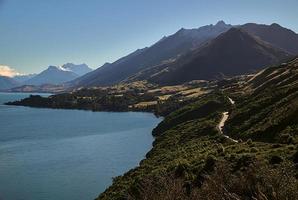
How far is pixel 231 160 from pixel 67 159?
72.4 m

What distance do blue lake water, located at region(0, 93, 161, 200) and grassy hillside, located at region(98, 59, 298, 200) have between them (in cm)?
1012

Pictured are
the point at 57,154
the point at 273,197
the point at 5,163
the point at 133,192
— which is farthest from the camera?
the point at 57,154

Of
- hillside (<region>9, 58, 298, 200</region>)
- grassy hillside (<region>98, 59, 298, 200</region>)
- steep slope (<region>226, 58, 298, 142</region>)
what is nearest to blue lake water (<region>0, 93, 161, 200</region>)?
hillside (<region>9, 58, 298, 200</region>)

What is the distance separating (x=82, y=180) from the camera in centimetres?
9031

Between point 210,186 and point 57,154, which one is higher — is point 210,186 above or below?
above

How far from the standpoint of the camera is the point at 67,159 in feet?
382

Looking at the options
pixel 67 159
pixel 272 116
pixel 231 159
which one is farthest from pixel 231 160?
pixel 67 159

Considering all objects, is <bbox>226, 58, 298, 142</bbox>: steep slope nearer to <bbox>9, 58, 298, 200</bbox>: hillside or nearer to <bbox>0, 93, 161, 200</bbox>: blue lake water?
<bbox>9, 58, 298, 200</bbox>: hillside

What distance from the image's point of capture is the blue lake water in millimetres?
84500

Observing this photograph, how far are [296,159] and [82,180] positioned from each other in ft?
180

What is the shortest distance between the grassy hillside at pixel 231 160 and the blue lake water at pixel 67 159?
33.2 ft

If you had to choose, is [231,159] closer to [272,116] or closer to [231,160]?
[231,160]

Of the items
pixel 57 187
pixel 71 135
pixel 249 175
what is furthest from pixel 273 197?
pixel 71 135

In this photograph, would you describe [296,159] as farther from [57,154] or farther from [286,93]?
[57,154]
